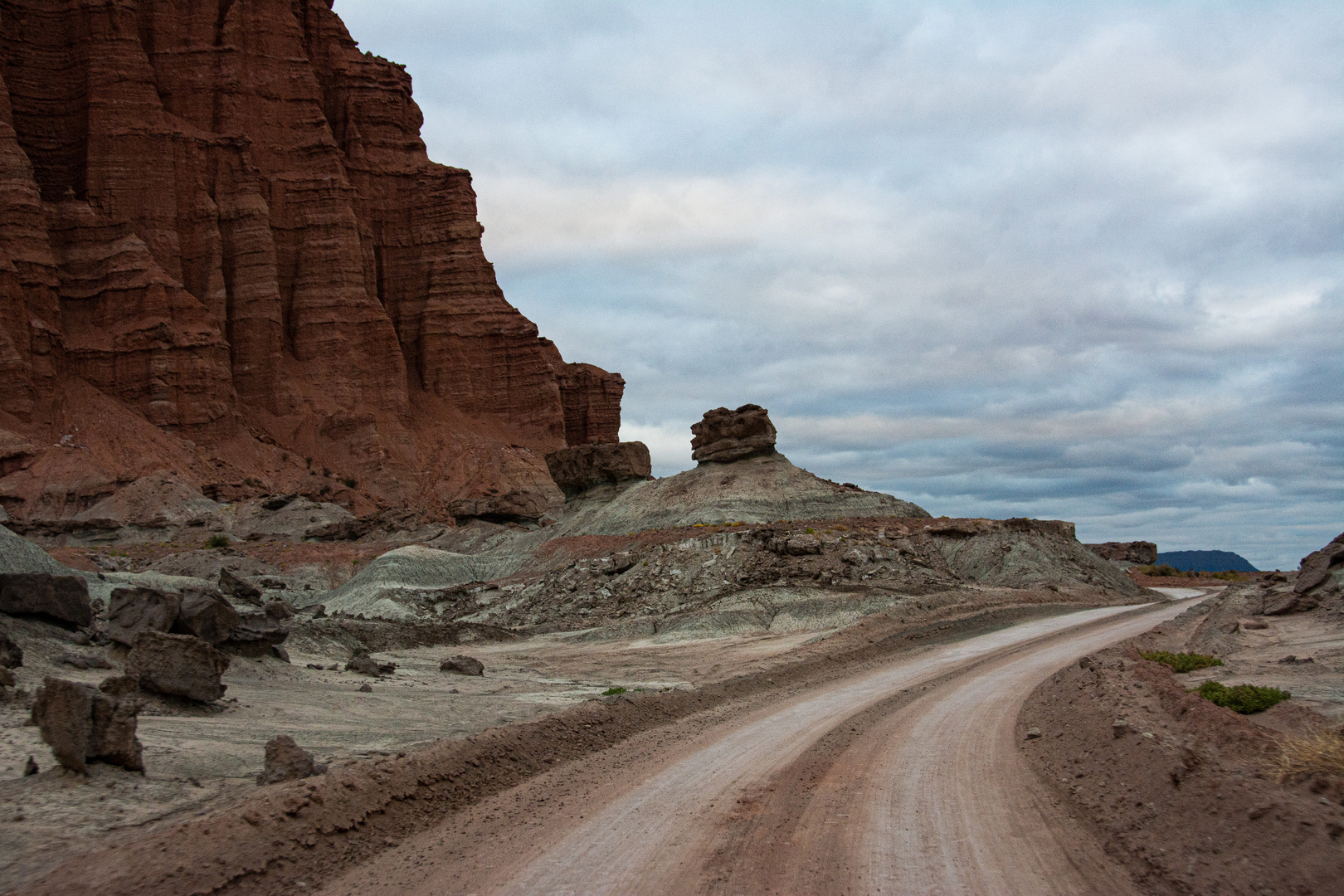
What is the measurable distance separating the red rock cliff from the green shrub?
6156 centimetres

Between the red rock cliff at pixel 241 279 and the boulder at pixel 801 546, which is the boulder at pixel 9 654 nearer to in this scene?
the boulder at pixel 801 546

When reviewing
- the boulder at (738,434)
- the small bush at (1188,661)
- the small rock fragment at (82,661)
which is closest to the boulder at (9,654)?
the small rock fragment at (82,661)

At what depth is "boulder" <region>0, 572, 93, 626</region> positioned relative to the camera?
16.3 metres

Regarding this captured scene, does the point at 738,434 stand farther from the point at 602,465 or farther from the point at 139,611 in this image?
the point at 139,611

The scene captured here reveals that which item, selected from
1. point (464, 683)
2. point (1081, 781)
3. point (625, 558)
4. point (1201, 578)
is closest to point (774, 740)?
point (1081, 781)

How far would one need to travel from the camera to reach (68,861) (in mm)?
7344

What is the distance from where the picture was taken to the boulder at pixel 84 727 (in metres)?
9.05

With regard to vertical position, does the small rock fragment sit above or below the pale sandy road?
above

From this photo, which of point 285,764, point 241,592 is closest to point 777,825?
point 285,764

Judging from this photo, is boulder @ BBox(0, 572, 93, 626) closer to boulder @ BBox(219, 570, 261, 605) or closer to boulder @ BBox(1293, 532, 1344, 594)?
boulder @ BBox(219, 570, 261, 605)

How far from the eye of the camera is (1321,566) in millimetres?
21844

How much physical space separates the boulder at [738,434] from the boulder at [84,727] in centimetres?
4817

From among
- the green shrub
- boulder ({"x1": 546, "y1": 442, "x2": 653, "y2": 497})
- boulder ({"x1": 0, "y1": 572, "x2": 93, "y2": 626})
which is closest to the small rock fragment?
boulder ({"x1": 0, "y1": 572, "x2": 93, "y2": 626})

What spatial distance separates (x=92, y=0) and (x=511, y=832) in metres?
104
